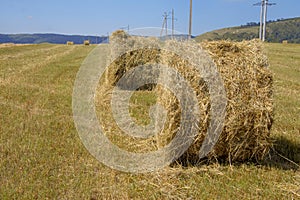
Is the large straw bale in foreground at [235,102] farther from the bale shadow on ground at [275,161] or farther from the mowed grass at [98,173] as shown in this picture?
the mowed grass at [98,173]

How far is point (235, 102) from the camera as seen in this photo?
14.6 feet

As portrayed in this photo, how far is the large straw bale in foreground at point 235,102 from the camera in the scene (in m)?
4.48

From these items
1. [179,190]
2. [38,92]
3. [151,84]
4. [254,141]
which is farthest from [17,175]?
[151,84]

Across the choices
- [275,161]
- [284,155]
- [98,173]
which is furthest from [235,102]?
[98,173]

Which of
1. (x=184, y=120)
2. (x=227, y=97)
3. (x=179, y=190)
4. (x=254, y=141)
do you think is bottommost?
(x=179, y=190)

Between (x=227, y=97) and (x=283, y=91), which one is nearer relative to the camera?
(x=227, y=97)

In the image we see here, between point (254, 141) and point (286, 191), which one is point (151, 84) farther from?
point (286, 191)

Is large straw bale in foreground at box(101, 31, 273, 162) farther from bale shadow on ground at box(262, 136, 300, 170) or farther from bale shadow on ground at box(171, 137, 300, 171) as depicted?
bale shadow on ground at box(262, 136, 300, 170)

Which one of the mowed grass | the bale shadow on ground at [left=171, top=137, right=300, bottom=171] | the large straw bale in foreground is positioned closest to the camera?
the mowed grass

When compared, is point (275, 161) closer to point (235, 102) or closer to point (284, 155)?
point (284, 155)

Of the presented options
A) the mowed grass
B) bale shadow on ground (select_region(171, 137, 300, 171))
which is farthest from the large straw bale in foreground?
the mowed grass

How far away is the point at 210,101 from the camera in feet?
14.7

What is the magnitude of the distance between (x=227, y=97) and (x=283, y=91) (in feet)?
22.9

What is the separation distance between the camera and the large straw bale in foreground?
4.48 meters
